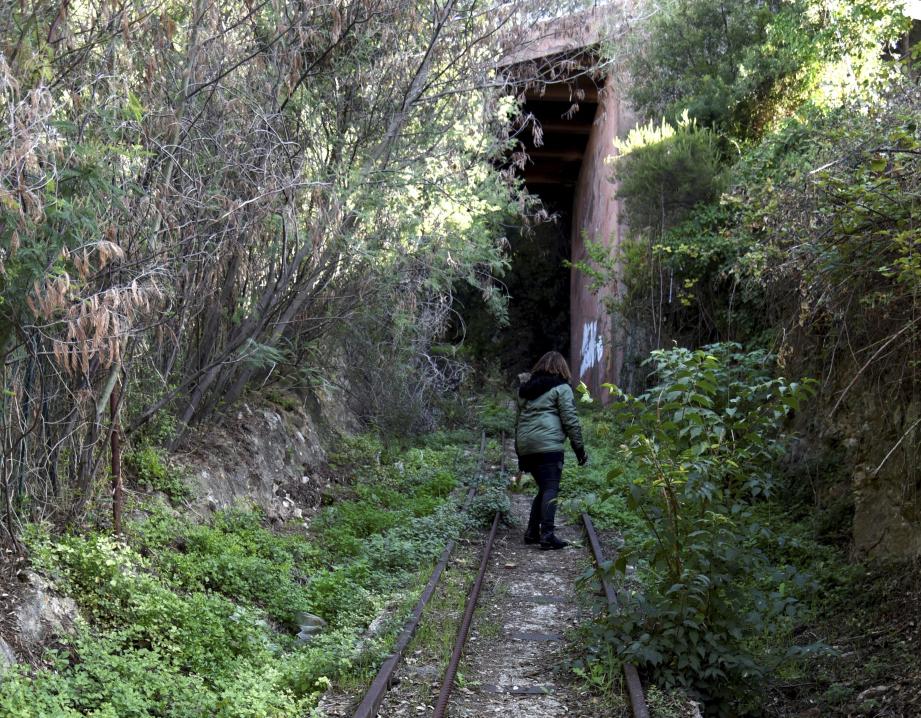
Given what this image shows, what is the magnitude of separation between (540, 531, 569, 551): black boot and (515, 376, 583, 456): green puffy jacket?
101 cm

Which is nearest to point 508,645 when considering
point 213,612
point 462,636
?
point 462,636

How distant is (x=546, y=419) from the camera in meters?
9.91

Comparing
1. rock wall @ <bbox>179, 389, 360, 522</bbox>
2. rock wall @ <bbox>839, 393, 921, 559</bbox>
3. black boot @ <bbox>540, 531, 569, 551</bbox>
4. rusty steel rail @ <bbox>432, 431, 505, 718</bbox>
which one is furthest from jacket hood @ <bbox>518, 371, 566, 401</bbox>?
rock wall @ <bbox>179, 389, 360, 522</bbox>

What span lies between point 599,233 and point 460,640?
61.2 feet

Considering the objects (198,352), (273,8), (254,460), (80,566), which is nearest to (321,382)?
(254,460)

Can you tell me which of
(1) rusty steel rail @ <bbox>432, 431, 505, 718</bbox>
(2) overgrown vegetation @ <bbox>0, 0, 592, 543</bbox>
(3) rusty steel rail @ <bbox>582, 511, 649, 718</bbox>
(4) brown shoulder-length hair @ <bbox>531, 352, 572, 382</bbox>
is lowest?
(1) rusty steel rail @ <bbox>432, 431, 505, 718</bbox>

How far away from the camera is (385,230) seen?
38.1 ft

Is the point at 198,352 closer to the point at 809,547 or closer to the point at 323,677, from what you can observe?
the point at 323,677

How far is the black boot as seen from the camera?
1012 centimetres

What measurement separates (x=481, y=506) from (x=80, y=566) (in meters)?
6.09

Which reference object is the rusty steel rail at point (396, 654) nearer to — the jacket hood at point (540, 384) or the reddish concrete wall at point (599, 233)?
the jacket hood at point (540, 384)

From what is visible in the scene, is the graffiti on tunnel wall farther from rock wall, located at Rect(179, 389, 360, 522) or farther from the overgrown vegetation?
rock wall, located at Rect(179, 389, 360, 522)

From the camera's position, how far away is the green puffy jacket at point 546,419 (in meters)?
A: 9.81

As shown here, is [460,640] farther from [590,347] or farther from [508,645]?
[590,347]
